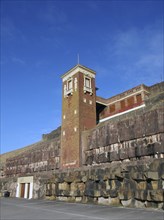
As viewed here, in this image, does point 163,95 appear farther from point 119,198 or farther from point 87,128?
point 119,198

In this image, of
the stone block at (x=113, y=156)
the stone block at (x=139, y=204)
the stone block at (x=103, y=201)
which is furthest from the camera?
the stone block at (x=113, y=156)

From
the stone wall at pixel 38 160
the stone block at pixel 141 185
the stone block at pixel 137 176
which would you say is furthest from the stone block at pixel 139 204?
the stone wall at pixel 38 160

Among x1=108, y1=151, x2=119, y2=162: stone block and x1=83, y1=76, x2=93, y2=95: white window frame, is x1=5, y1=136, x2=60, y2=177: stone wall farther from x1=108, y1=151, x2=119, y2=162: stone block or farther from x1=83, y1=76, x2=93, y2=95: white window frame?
x1=108, y1=151, x2=119, y2=162: stone block

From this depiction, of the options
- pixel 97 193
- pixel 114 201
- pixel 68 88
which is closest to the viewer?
pixel 114 201

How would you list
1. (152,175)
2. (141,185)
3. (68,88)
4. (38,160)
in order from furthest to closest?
(38,160)
(68,88)
(141,185)
(152,175)

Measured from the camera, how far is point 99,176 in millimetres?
12492

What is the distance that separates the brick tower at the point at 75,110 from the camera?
25.5 meters

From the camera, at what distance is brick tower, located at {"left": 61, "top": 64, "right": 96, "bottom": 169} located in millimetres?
25509

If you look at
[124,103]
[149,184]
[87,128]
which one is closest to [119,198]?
[149,184]

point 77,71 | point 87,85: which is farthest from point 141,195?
point 77,71

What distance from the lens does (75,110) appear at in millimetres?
26562

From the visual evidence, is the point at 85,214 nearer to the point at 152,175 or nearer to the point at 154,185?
the point at 154,185

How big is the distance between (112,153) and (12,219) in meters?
15.9

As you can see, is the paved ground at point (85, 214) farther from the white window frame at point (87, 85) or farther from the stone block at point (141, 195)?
the white window frame at point (87, 85)
